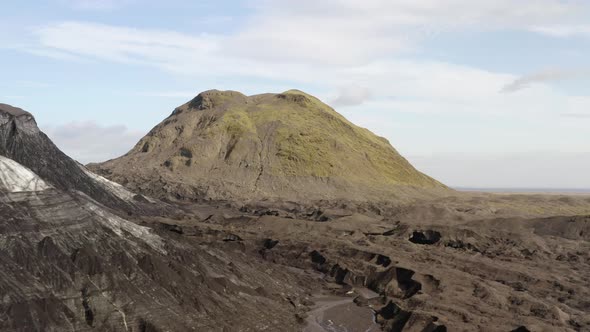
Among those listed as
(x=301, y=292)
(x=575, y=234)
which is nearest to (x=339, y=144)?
(x=575, y=234)

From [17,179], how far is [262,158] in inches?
3092

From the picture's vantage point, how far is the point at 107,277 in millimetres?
38344

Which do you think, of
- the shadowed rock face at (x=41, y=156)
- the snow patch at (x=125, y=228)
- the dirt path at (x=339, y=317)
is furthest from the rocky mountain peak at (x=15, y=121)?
the dirt path at (x=339, y=317)

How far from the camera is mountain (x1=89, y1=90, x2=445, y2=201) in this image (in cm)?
11306

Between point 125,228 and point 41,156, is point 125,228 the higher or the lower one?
the lower one

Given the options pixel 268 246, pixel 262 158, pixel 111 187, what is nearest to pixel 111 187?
pixel 111 187

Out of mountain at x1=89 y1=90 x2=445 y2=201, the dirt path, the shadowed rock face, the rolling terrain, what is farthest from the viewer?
mountain at x1=89 y1=90 x2=445 y2=201

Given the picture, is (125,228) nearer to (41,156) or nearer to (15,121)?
(15,121)

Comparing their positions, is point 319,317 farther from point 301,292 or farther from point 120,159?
point 120,159

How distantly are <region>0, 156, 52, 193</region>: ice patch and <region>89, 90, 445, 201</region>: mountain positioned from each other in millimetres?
58400

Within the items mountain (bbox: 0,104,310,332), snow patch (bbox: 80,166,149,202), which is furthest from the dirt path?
snow patch (bbox: 80,166,149,202)

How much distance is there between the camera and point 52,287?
120 feet

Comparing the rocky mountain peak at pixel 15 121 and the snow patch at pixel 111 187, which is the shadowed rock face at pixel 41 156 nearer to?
the rocky mountain peak at pixel 15 121

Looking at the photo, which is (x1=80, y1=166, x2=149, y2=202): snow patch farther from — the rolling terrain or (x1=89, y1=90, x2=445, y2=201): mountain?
(x1=89, y1=90, x2=445, y2=201): mountain
